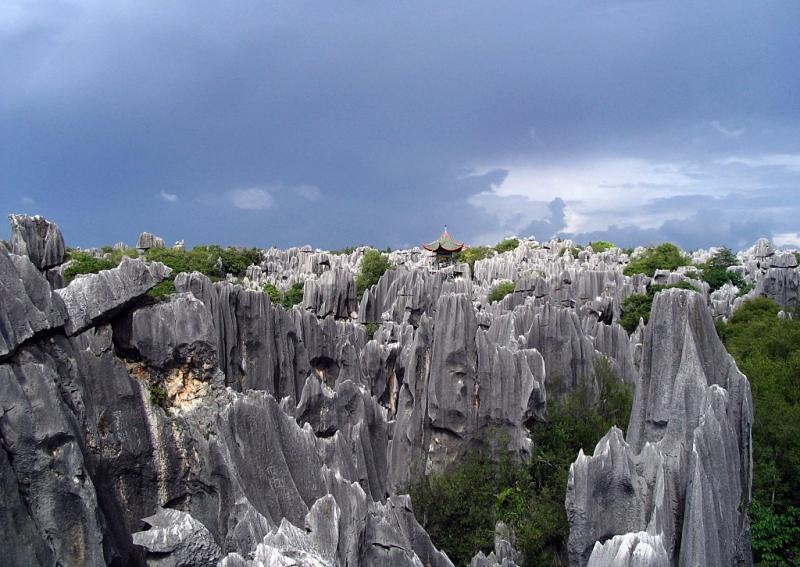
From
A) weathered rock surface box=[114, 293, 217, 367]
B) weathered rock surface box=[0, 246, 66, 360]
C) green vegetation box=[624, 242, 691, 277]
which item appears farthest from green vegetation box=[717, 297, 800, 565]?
green vegetation box=[624, 242, 691, 277]

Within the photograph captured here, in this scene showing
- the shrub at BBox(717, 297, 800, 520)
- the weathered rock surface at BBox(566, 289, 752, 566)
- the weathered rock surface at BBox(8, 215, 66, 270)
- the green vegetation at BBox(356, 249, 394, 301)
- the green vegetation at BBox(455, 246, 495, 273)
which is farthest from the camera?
the green vegetation at BBox(455, 246, 495, 273)

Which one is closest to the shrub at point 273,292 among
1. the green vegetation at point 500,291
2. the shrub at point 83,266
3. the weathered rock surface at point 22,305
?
the shrub at point 83,266

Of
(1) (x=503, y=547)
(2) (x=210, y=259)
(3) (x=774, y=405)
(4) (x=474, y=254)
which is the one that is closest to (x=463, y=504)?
(1) (x=503, y=547)

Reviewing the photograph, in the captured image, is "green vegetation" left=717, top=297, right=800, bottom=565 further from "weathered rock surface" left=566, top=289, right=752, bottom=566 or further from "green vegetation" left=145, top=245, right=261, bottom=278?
"green vegetation" left=145, top=245, right=261, bottom=278

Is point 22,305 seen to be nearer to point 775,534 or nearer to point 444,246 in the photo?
point 775,534

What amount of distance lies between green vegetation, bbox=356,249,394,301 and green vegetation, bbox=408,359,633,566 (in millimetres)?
42637

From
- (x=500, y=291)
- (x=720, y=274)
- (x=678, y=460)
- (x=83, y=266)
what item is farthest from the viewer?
(x=720, y=274)

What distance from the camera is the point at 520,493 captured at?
725 inches

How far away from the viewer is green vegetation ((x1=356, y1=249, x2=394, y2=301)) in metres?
63.1

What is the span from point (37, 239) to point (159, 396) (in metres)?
14.8

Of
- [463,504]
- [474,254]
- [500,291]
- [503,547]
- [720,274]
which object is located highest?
[474,254]

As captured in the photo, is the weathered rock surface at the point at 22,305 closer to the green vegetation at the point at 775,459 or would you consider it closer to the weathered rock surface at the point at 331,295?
the green vegetation at the point at 775,459

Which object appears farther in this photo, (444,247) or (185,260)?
(444,247)

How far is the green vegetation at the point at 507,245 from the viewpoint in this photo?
326 feet
